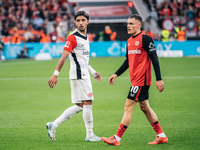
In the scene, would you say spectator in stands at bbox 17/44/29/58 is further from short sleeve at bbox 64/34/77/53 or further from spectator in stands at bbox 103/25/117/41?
short sleeve at bbox 64/34/77/53

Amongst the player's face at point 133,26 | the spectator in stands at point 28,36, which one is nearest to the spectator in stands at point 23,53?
the spectator in stands at point 28,36

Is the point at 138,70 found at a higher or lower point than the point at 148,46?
lower

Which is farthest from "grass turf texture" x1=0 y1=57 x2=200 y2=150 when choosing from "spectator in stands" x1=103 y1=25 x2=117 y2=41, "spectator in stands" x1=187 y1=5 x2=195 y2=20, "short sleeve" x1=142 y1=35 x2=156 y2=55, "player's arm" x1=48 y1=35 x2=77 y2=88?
"spectator in stands" x1=187 y1=5 x2=195 y2=20

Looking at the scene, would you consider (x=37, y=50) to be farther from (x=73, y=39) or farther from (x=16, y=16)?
(x=73, y=39)

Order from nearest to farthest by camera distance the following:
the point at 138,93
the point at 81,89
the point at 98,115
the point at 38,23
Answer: the point at 138,93, the point at 81,89, the point at 98,115, the point at 38,23

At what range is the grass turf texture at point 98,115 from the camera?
277 inches

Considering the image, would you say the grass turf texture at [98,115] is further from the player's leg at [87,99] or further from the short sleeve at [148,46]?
the short sleeve at [148,46]

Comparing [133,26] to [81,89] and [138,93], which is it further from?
[81,89]

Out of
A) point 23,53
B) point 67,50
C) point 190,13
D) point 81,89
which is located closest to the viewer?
point 67,50

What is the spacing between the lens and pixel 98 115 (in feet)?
32.6

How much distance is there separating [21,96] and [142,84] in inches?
293

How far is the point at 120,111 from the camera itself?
10.4 meters

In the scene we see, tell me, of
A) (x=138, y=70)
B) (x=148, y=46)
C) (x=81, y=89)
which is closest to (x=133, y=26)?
(x=148, y=46)

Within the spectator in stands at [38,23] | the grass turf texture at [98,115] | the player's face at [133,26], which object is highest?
the spectator in stands at [38,23]
